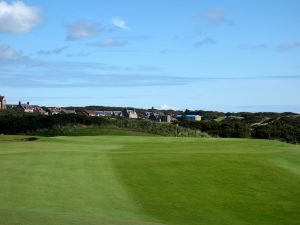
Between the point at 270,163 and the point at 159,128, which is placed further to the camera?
the point at 159,128

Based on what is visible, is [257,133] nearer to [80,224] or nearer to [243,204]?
[243,204]

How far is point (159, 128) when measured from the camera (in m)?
81.1

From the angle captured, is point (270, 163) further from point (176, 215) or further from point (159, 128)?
point (159, 128)

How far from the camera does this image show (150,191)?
1853 centimetres

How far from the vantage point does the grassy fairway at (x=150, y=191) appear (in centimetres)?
1502

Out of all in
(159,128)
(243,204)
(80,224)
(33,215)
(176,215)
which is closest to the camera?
(80,224)

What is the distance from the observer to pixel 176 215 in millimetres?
15586

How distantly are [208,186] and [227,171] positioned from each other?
9.73ft

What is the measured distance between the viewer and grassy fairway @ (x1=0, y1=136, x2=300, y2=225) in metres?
15.0

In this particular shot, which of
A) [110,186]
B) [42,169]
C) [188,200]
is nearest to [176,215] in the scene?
[188,200]

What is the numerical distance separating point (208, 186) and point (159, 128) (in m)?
61.5

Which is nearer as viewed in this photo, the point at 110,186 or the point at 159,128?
the point at 110,186

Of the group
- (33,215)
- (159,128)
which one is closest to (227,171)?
(33,215)

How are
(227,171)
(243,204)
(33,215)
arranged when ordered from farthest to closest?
(227,171), (243,204), (33,215)
